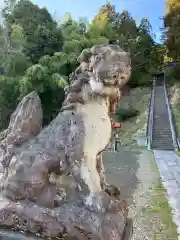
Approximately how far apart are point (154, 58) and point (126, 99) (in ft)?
22.3

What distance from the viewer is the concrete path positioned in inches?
152

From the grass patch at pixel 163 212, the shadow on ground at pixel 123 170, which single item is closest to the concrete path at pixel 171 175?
the grass patch at pixel 163 212

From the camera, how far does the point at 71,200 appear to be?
4.58 feet

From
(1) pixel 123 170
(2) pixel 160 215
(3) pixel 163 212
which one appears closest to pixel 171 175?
(1) pixel 123 170

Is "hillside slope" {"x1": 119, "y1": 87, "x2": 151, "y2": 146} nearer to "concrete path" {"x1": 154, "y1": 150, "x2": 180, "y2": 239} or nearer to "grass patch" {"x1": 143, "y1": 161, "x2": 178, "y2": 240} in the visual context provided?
"concrete path" {"x1": 154, "y1": 150, "x2": 180, "y2": 239}

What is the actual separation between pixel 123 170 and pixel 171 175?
99 cm

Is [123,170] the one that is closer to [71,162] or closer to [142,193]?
[142,193]

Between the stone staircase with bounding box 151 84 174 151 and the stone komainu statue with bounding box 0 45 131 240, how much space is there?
8334 mm

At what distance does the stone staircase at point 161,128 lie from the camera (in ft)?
32.3

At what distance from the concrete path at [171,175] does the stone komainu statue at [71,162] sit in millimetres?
2143

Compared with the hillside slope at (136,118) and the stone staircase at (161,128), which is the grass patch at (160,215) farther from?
the hillside slope at (136,118)

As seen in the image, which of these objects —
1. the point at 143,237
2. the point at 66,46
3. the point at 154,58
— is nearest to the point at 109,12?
the point at 154,58

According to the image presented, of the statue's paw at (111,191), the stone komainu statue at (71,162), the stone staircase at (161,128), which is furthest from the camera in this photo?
the stone staircase at (161,128)

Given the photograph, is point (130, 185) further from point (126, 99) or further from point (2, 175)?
point (126, 99)
